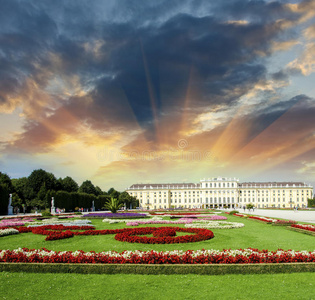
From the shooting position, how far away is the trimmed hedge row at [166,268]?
6.69 m

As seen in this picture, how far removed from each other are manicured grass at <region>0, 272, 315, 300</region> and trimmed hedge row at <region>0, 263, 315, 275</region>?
17cm

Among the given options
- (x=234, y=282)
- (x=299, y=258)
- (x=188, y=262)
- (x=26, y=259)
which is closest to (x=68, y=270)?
(x=26, y=259)

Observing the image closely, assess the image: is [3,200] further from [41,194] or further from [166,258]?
[166,258]

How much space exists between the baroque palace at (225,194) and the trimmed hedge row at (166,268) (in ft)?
343

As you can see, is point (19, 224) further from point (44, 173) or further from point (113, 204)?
point (44, 173)

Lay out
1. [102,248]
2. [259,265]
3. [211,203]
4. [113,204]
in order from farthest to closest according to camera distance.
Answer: [211,203]
[113,204]
[102,248]
[259,265]

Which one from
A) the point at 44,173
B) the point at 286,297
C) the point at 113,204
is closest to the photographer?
the point at 286,297

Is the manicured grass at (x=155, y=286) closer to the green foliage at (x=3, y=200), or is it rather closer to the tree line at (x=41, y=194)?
the green foliage at (x=3, y=200)

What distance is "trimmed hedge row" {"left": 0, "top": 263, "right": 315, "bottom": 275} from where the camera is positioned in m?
6.69

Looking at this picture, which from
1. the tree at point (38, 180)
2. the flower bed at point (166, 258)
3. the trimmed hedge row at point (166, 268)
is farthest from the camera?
the tree at point (38, 180)

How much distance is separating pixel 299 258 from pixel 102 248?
19.0 ft

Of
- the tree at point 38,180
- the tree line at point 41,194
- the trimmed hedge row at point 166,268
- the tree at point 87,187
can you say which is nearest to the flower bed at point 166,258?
the trimmed hedge row at point 166,268

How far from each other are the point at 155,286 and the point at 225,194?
11035 centimetres

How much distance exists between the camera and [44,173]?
56344 mm
